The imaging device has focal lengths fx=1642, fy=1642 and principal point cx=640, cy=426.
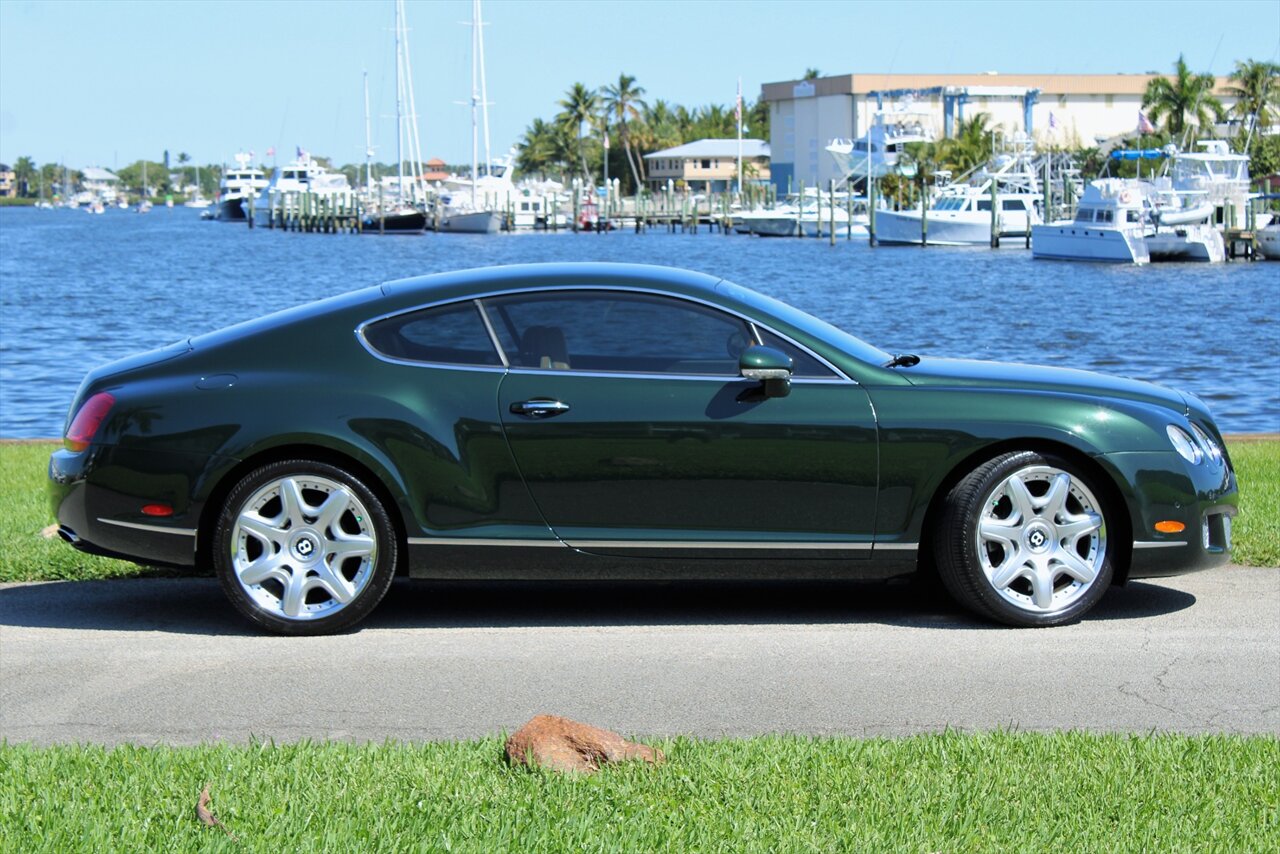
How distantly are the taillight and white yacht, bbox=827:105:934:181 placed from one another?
9636cm

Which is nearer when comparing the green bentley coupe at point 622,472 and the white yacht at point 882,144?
the green bentley coupe at point 622,472

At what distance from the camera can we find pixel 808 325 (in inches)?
267

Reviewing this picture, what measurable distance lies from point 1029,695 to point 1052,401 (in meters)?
1.47

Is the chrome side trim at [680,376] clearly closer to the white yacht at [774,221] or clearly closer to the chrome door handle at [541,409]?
the chrome door handle at [541,409]

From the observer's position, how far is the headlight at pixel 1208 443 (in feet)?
22.1

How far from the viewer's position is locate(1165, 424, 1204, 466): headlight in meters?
6.60

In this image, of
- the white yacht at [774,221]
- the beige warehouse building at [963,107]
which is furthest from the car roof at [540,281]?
the beige warehouse building at [963,107]

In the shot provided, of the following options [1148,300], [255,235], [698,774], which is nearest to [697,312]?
[698,774]

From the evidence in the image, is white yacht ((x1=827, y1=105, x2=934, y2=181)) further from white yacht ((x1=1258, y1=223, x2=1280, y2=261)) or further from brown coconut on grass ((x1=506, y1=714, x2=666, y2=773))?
brown coconut on grass ((x1=506, y1=714, x2=666, y2=773))

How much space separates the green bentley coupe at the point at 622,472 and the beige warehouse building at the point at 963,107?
11252 centimetres

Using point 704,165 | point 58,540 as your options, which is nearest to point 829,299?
point 58,540

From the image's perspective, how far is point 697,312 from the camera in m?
6.68

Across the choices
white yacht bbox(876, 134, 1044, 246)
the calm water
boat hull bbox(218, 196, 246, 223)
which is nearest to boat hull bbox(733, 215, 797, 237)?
the calm water

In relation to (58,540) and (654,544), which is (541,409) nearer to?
(654,544)
